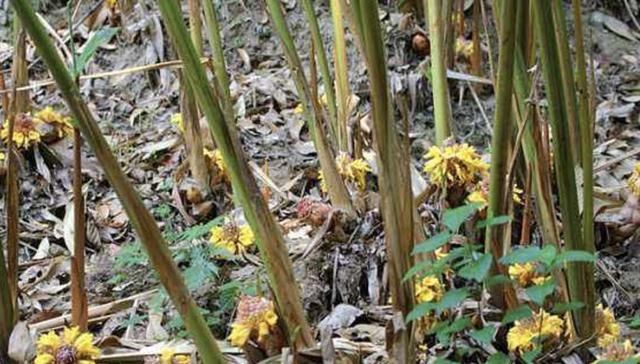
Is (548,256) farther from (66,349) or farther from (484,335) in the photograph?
(66,349)

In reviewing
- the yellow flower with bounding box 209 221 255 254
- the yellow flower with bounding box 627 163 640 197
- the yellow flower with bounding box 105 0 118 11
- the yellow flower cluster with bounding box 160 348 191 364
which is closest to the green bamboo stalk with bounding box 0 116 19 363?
the yellow flower cluster with bounding box 160 348 191 364

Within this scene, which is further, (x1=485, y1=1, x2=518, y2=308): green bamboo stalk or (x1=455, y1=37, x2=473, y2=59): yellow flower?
(x1=455, y1=37, x2=473, y2=59): yellow flower

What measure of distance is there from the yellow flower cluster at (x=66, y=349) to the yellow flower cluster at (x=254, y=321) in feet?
0.54

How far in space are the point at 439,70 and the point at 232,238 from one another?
1.13ft

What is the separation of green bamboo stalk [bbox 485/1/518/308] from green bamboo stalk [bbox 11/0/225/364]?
11.6 inches

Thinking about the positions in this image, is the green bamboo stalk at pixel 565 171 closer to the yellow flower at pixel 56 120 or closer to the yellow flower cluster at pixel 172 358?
the yellow flower cluster at pixel 172 358

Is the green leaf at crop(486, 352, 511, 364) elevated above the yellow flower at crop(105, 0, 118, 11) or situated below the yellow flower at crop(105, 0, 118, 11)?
below

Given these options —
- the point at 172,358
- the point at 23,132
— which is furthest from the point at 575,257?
the point at 23,132

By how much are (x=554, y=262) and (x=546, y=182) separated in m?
0.17

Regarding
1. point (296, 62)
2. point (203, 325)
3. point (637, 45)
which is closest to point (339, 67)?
point (296, 62)

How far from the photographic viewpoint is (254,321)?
89 cm

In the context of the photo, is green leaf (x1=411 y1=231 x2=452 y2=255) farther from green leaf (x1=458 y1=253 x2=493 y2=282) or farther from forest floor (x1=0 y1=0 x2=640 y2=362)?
forest floor (x1=0 y1=0 x2=640 y2=362)

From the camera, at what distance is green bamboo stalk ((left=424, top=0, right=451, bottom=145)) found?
44.5 inches

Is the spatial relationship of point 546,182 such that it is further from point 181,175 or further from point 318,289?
point 181,175
